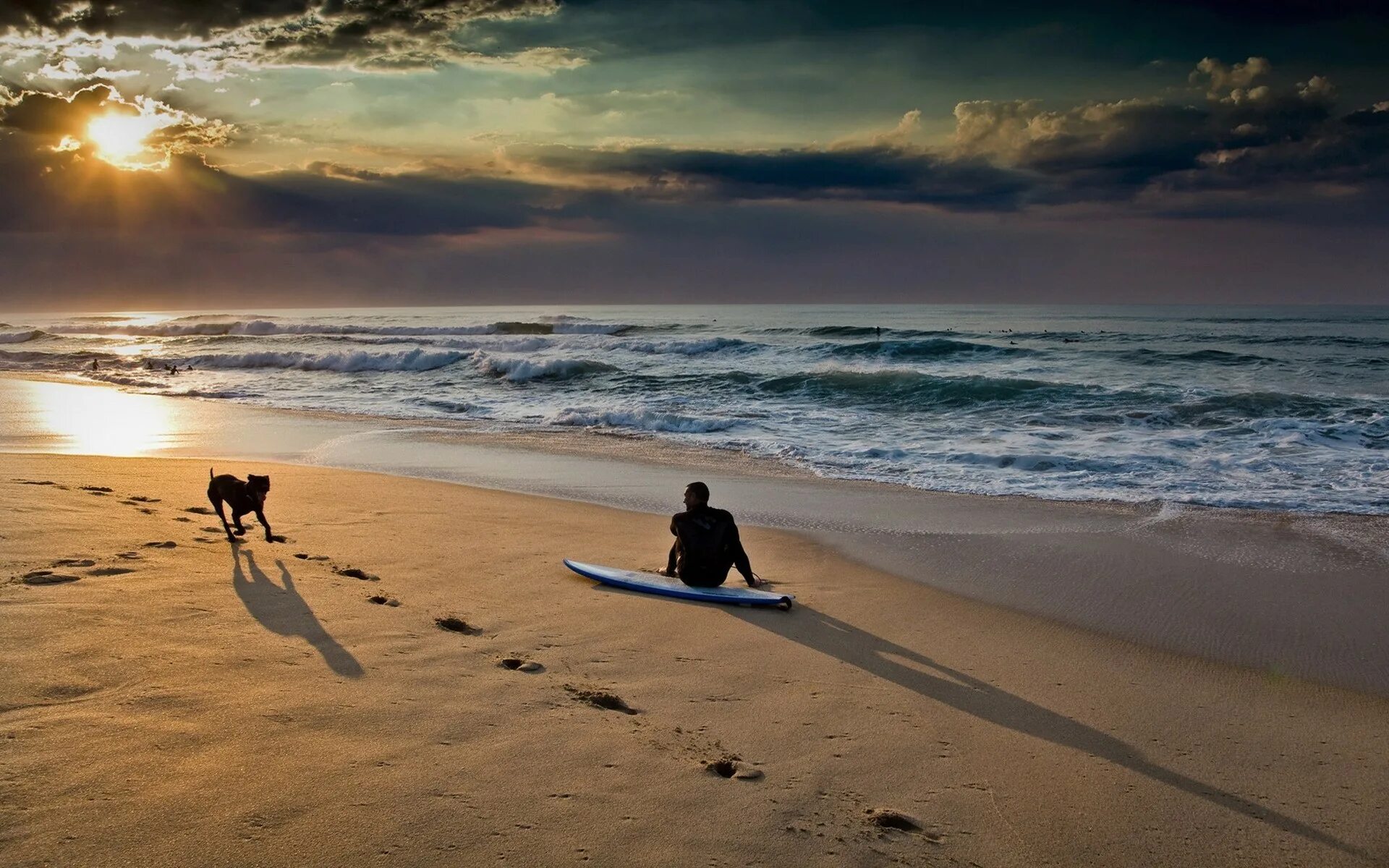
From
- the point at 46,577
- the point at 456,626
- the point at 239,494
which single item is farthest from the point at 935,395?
the point at 46,577

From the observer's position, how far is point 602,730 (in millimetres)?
3453

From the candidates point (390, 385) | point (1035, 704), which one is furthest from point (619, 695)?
point (390, 385)

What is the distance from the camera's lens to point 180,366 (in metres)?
31.4

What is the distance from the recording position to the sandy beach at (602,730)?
8.79 feet

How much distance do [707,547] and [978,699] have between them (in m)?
2.18

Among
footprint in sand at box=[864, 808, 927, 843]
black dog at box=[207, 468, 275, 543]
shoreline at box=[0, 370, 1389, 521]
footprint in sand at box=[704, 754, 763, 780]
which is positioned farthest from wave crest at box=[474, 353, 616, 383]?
footprint in sand at box=[864, 808, 927, 843]

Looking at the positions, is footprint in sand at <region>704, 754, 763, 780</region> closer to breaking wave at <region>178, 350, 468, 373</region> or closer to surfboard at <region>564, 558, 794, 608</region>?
surfboard at <region>564, 558, 794, 608</region>

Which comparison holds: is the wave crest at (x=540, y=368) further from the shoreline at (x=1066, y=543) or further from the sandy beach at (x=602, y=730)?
the sandy beach at (x=602, y=730)

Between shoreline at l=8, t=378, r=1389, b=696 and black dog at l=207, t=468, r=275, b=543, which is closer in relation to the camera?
shoreline at l=8, t=378, r=1389, b=696

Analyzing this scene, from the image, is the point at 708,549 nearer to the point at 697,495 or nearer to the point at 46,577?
the point at 697,495

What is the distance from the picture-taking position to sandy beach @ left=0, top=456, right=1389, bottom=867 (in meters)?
2.68

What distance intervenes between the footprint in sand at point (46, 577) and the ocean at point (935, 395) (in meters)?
8.35

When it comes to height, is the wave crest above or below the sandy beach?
above

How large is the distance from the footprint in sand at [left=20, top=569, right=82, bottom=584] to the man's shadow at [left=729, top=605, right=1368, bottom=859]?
3.86 m
